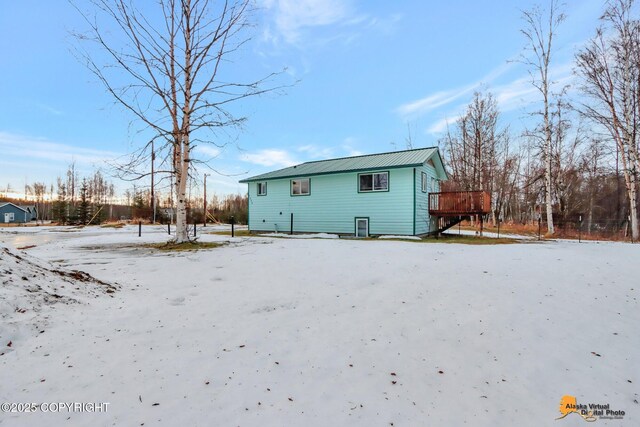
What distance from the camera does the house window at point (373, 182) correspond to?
46.9ft

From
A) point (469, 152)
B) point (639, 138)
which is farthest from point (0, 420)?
point (469, 152)

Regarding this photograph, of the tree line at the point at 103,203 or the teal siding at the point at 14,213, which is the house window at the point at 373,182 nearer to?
the tree line at the point at 103,203

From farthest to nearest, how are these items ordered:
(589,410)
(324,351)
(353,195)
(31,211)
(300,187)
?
(31,211) < (300,187) < (353,195) < (324,351) < (589,410)

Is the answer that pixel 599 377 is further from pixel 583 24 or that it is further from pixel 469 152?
pixel 469 152

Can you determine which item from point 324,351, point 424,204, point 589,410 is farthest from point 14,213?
point 589,410

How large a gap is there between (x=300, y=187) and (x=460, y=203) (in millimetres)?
9081

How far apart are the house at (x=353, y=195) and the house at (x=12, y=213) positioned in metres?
57.6

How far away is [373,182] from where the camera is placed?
14602 millimetres

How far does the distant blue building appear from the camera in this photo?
4724 centimetres

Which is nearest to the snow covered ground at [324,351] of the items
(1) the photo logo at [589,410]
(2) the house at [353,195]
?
(1) the photo logo at [589,410]

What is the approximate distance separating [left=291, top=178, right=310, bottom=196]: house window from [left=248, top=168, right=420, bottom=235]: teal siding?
0.29 meters

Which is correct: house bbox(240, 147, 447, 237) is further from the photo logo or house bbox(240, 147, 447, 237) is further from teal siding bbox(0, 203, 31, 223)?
teal siding bbox(0, 203, 31, 223)

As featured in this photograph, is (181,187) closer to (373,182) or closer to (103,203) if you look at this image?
(373,182)

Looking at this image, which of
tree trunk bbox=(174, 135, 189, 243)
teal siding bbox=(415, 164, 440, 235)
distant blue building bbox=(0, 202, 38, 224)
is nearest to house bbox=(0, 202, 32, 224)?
distant blue building bbox=(0, 202, 38, 224)
